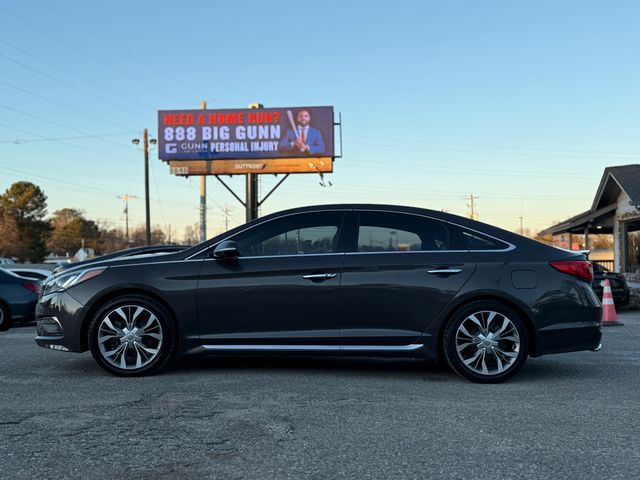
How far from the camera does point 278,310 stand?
18.5ft

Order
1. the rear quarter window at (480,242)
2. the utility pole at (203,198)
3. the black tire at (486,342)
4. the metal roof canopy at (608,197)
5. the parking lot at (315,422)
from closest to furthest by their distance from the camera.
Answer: the parking lot at (315,422)
the black tire at (486,342)
the rear quarter window at (480,242)
the metal roof canopy at (608,197)
the utility pole at (203,198)

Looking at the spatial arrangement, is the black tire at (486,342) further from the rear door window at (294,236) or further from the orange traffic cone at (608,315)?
the orange traffic cone at (608,315)

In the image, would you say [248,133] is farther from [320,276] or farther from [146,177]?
[320,276]

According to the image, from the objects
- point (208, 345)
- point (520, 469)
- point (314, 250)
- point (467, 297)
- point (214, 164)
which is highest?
point (214, 164)

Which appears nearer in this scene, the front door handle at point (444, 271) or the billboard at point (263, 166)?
the front door handle at point (444, 271)

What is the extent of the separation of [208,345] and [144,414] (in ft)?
4.37

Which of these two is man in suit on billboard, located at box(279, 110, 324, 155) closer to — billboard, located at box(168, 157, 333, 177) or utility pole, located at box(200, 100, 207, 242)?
billboard, located at box(168, 157, 333, 177)

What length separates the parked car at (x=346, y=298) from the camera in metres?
5.56

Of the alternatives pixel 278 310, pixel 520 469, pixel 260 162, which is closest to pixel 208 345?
pixel 278 310

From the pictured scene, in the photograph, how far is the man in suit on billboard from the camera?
1123 inches

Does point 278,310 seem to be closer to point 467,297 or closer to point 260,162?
point 467,297

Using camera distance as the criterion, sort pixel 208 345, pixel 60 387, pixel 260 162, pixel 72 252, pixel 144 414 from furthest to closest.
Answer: pixel 72 252 → pixel 260 162 → pixel 208 345 → pixel 60 387 → pixel 144 414

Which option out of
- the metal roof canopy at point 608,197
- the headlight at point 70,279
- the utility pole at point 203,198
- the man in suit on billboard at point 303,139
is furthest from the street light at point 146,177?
the headlight at point 70,279

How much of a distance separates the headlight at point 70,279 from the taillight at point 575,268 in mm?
4183
